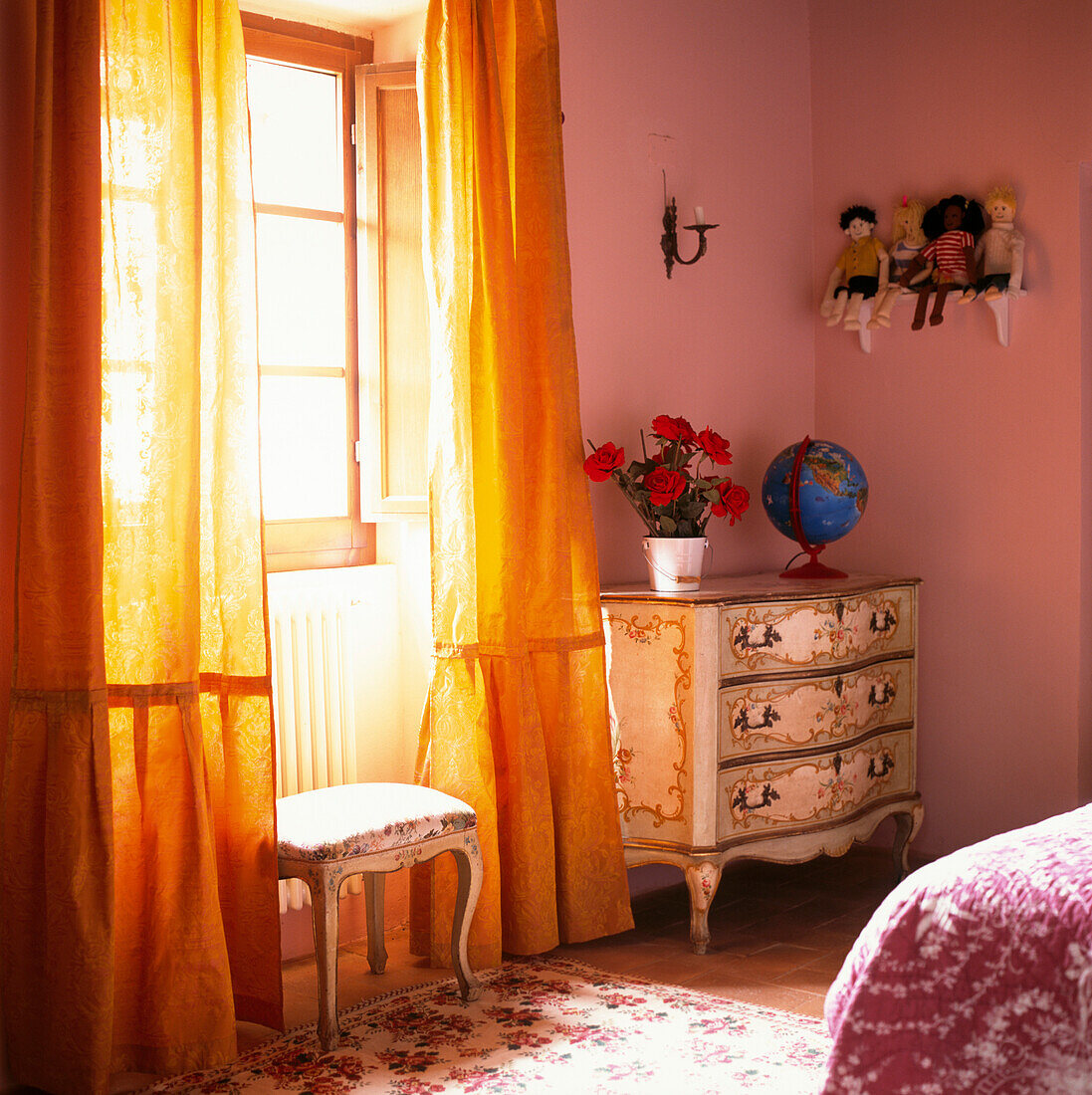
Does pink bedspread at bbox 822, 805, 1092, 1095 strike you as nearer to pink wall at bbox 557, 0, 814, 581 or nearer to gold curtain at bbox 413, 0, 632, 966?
gold curtain at bbox 413, 0, 632, 966

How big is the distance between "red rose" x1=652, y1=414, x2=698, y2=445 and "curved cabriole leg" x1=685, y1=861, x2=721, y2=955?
43.6 inches

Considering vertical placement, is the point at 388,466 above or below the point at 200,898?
above

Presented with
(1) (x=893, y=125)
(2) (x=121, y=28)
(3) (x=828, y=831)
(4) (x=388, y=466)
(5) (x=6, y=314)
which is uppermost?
(1) (x=893, y=125)

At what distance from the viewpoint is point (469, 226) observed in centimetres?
317

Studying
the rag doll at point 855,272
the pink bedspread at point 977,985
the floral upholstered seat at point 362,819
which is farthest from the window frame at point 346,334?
the pink bedspread at point 977,985

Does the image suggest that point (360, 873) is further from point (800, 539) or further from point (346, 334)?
point (800, 539)

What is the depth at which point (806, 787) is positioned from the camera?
11.3 feet

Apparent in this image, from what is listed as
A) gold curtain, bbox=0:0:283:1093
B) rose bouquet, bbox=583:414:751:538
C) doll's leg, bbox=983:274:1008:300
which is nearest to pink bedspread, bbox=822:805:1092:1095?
gold curtain, bbox=0:0:283:1093

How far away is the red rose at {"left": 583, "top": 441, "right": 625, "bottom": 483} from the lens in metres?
3.32

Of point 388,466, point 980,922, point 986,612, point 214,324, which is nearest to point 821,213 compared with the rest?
point 986,612

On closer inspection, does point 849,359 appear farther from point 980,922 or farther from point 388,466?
point 980,922

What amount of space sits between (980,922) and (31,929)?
1.72 metres

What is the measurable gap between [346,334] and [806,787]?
1750mm

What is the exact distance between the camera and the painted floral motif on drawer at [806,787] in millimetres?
3307
